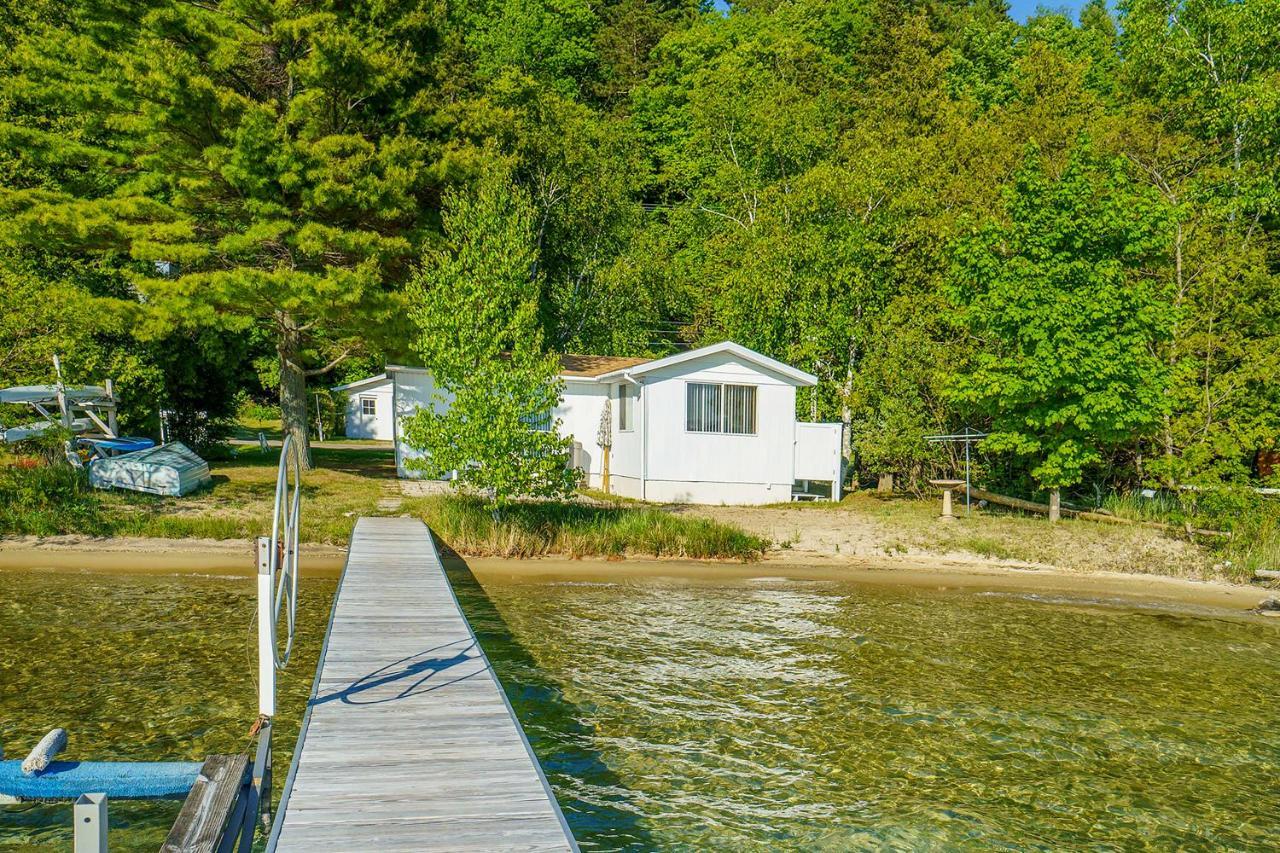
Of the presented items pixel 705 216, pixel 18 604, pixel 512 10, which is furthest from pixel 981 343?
pixel 512 10

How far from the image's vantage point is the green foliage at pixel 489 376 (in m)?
17.8

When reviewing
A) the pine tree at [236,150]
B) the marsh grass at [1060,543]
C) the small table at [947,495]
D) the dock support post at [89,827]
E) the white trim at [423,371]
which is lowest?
the dock support post at [89,827]

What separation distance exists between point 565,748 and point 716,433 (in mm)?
16414

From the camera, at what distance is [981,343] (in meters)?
26.2

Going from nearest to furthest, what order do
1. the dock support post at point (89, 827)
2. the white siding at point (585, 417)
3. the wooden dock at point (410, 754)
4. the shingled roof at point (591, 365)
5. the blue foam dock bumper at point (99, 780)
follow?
the dock support post at point (89, 827), the wooden dock at point (410, 754), the blue foam dock bumper at point (99, 780), the shingled roof at point (591, 365), the white siding at point (585, 417)

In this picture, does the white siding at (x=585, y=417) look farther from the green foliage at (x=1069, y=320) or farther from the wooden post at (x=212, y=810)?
the wooden post at (x=212, y=810)

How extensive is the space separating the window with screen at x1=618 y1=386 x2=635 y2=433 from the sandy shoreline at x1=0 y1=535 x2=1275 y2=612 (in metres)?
7.37

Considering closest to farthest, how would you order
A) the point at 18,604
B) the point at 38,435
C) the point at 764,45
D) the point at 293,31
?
the point at 18,604 < the point at 38,435 < the point at 293,31 < the point at 764,45

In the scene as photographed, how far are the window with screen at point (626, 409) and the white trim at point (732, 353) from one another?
0.60 meters

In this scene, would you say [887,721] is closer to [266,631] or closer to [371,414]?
[266,631]

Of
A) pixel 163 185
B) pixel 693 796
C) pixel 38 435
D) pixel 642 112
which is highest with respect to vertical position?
pixel 642 112

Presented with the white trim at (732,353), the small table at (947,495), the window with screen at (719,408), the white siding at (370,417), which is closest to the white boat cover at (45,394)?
the white trim at (732,353)

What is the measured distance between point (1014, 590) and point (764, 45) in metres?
39.5

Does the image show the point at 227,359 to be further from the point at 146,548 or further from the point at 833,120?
the point at 833,120
